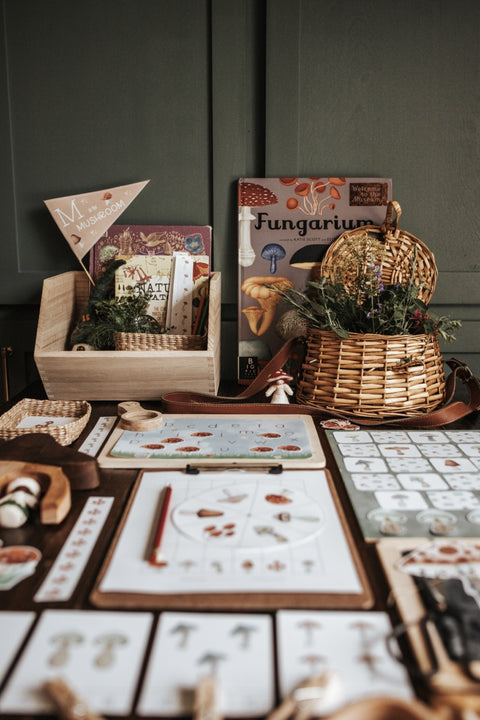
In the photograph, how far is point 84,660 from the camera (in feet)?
1.81

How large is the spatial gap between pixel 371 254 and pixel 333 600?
3.53 feet

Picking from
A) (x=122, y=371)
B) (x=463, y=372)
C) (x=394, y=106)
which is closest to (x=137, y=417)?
(x=122, y=371)

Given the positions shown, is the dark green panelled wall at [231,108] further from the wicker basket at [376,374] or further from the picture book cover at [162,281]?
the wicker basket at [376,374]

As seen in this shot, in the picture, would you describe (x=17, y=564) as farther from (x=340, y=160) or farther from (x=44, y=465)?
(x=340, y=160)

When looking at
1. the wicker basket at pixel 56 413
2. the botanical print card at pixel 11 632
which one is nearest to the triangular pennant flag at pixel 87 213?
the wicker basket at pixel 56 413

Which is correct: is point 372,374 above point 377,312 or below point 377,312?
below

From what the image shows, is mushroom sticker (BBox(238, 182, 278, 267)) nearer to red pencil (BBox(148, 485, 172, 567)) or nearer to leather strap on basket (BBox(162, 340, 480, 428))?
leather strap on basket (BBox(162, 340, 480, 428))

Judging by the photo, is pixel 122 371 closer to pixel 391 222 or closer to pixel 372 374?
pixel 372 374

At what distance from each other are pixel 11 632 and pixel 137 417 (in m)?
0.64

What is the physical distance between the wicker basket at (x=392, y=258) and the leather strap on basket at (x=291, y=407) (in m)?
0.28

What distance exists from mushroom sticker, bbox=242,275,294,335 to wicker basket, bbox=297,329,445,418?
0.37 meters

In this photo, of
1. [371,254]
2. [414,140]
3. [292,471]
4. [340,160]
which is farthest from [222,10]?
[292,471]

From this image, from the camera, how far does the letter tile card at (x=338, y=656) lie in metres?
0.51

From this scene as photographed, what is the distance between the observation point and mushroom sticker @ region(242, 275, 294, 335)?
1.63 meters
